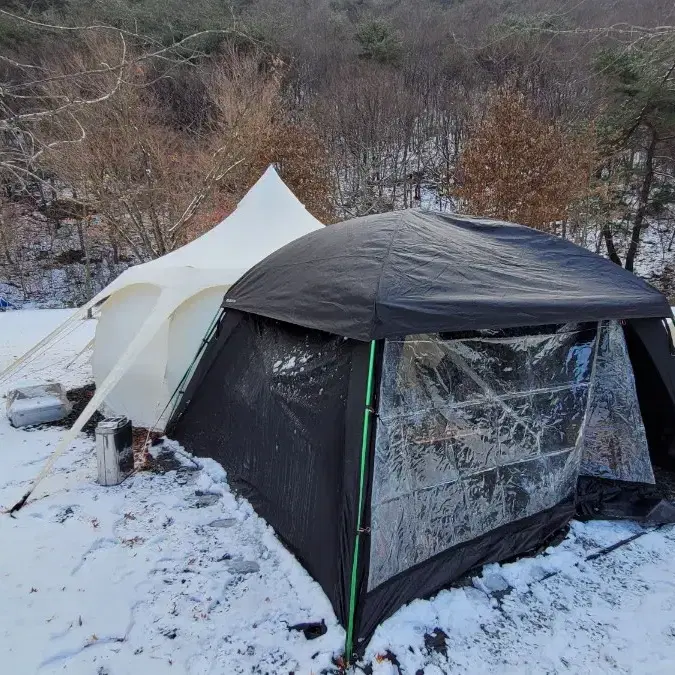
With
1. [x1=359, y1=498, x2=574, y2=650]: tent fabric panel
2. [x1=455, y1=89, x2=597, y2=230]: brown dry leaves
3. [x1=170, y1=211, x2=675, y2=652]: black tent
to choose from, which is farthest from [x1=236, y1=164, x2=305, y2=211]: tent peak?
[x1=455, y1=89, x2=597, y2=230]: brown dry leaves

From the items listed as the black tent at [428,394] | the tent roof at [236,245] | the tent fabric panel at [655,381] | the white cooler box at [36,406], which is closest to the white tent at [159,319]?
the tent roof at [236,245]

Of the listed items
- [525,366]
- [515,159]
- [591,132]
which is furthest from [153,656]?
[591,132]

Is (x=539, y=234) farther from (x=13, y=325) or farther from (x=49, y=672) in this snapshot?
(x=13, y=325)

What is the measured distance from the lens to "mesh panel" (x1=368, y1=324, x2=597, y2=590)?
2031 mm

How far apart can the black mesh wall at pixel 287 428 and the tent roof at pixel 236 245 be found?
82 centimetres

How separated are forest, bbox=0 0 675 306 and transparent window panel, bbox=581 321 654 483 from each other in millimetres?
2303

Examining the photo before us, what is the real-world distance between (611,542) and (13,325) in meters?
9.73

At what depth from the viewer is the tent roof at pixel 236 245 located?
148 inches

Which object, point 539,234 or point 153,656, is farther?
point 539,234

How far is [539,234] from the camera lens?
2.85m

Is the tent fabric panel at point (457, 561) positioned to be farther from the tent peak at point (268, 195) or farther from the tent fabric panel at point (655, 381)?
the tent peak at point (268, 195)

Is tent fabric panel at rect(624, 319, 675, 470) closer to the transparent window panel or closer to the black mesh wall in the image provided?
the transparent window panel

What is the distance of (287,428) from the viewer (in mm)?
2537

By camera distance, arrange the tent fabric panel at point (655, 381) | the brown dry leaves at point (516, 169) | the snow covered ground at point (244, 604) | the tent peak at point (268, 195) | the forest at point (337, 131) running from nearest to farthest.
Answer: the snow covered ground at point (244, 604), the tent fabric panel at point (655, 381), the tent peak at point (268, 195), the forest at point (337, 131), the brown dry leaves at point (516, 169)
